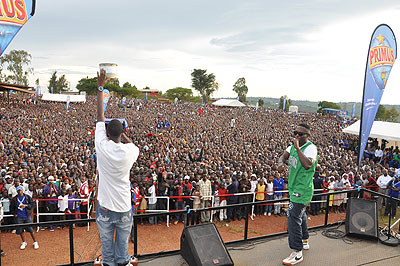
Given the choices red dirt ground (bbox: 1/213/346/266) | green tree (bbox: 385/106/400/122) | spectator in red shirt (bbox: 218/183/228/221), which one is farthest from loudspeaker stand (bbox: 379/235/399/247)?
green tree (bbox: 385/106/400/122)

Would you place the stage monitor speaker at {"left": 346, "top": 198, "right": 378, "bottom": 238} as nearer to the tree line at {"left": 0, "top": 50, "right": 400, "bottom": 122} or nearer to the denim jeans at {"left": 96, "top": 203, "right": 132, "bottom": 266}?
the denim jeans at {"left": 96, "top": 203, "right": 132, "bottom": 266}

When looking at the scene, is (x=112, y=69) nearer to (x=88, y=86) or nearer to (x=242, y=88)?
(x=88, y=86)

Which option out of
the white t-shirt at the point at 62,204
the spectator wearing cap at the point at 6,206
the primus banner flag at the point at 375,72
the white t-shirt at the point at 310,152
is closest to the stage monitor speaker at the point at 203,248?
the white t-shirt at the point at 310,152

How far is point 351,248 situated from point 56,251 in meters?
5.92

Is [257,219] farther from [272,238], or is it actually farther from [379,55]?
[379,55]

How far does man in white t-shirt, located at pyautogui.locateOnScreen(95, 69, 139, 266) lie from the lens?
2.24m

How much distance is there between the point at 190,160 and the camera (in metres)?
13.0

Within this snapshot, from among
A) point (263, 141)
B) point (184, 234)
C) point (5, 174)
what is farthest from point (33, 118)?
point (184, 234)

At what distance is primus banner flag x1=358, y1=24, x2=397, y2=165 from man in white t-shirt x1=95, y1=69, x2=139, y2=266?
20.6ft

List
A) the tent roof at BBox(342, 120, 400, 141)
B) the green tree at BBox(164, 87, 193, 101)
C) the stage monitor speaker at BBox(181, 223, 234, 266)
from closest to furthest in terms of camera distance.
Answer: the stage monitor speaker at BBox(181, 223, 234, 266) < the tent roof at BBox(342, 120, 400, 141) < the green tree at BBox(164, 87, 193, 101)

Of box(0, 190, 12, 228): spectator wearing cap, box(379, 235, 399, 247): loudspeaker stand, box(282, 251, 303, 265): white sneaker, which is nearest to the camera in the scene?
box(282, 251, 303, 265): white sneaker

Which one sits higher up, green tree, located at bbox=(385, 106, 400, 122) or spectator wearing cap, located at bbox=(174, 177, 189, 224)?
green tree, located at bbox=(385, 106, 400, 122)

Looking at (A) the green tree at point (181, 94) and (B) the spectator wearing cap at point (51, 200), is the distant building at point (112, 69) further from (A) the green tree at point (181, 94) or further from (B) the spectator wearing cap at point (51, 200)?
(B) the spectator wearing cap at point (51, 200)

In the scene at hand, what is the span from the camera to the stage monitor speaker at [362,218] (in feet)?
12.3
